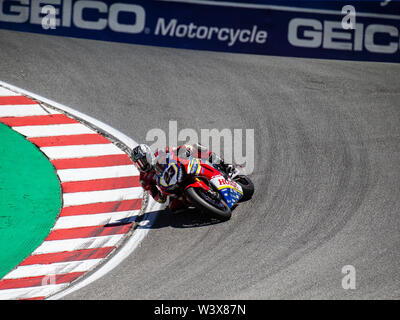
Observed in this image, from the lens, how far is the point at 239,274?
816cm

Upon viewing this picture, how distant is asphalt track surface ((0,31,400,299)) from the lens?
805cm

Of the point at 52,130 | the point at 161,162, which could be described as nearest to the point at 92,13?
the point at 52,130

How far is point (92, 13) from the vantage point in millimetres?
15797

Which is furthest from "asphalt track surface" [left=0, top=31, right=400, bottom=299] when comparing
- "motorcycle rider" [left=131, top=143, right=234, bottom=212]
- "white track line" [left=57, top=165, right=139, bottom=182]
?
"white track line" [left=57, top=165, right=139, bottom=182]

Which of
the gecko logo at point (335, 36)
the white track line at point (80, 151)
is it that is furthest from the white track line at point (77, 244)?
the gecko logo at point (335, 36)

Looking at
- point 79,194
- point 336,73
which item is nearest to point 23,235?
point 79,194

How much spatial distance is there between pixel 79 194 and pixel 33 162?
1.40m

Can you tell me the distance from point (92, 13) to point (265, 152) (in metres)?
6.66

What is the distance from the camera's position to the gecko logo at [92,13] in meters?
15.8

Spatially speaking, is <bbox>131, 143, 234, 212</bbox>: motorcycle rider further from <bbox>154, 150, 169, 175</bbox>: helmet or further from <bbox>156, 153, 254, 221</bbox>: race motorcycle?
<bbox>156, 153, 254, 221</bbox>: race motorcycle

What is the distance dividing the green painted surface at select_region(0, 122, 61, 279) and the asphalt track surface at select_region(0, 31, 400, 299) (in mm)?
1686
